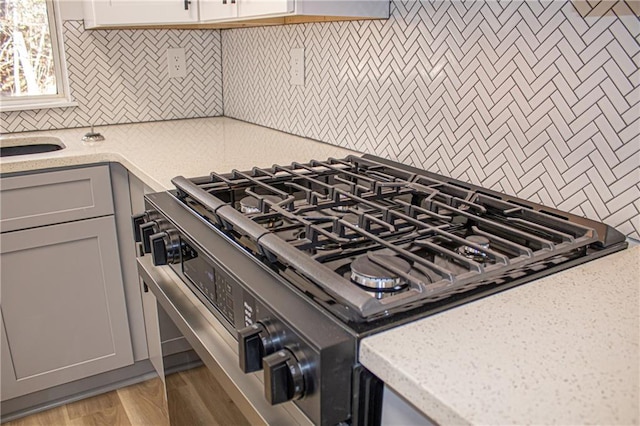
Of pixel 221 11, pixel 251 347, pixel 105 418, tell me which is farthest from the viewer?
pixel 105 418

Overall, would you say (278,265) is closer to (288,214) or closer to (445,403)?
(288,214)

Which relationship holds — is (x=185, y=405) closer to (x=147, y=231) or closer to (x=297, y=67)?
(x=147, y=231)

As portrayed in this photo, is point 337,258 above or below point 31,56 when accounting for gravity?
below

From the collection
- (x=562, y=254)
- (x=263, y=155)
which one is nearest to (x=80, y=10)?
(x=263, y=155)

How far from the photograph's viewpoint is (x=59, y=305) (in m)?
1.72

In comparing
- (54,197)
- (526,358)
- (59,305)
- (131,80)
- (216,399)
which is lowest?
(59,305)

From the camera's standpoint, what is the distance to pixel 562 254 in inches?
31.5

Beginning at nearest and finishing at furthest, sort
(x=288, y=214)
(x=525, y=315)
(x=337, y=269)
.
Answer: (x=525, y=315)
(x=337, y=269)
(x=288, y=214)

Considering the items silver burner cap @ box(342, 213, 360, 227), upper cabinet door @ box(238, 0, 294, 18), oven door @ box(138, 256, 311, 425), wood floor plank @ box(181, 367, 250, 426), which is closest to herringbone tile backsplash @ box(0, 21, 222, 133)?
upper cabinet door @ box(238, 0, 294, 18)

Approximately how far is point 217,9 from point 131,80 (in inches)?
31.2

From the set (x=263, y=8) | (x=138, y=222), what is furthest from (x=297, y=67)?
(x=138, y=222)

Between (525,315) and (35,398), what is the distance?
5.94ft

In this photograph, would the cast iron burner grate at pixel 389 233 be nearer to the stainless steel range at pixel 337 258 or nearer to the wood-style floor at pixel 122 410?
the stainless steel range at pixel 337 258

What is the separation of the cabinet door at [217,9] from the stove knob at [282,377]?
3.83 feet
